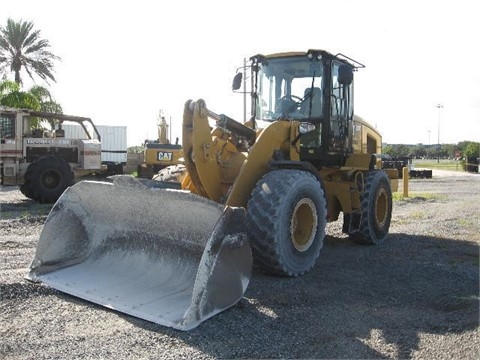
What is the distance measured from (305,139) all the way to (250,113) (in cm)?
87

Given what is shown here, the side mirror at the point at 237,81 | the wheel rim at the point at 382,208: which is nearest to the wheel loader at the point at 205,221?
the side mirror at the point at 237,81

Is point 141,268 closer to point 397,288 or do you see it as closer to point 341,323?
point 341,323

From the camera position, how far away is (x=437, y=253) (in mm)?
7363

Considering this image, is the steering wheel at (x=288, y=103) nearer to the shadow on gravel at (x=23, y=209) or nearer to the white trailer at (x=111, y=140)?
the shadow on gravel at (x=23, y=209)

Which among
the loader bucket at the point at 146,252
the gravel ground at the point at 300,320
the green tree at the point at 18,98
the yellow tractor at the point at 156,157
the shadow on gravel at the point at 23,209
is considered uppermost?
the green tree at the point at 18,98

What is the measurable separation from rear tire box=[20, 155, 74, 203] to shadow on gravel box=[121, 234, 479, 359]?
936 cm

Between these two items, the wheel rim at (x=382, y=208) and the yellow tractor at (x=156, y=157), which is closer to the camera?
the wheel rim at (x=382, y=208)

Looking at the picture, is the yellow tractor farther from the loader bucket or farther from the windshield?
the loader bucket

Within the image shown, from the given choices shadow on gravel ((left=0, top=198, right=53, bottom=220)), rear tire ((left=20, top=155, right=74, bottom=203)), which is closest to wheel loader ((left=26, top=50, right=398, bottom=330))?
shadow on gravel ((left=0, top=198, right=53, bottom=220))

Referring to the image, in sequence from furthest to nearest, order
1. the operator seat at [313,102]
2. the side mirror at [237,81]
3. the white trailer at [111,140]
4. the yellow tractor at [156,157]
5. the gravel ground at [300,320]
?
1. the white trailer at [111,140]
2. the yellow tractor at [156,157]
3. the side mirror at [237,81]
4. the operator seat at [313,102]
5. the gravel ground at [300,320]

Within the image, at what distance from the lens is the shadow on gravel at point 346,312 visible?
151 inches

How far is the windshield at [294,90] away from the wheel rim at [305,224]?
160cm

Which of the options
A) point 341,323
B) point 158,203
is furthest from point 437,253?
point 158,203

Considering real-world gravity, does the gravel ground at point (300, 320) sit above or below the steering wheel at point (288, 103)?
below
